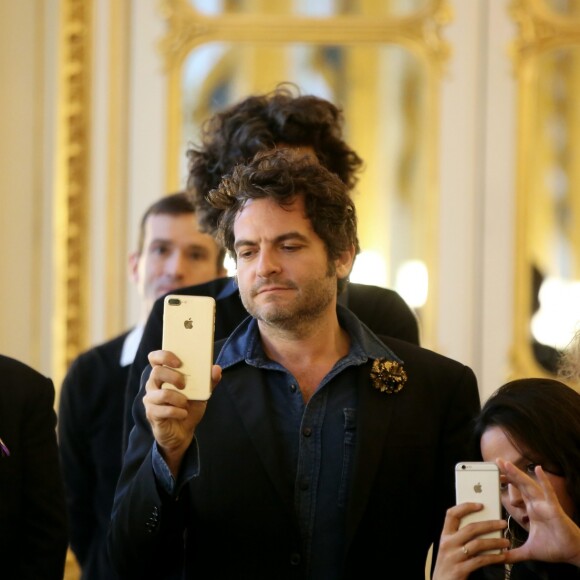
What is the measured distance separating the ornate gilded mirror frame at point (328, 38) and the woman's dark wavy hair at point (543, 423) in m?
2.33

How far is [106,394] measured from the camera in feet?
10.5

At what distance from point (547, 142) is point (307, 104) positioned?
2.02 meters

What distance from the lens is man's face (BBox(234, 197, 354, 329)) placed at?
2.15m

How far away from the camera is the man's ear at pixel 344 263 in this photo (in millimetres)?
2311

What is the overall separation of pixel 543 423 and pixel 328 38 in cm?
277

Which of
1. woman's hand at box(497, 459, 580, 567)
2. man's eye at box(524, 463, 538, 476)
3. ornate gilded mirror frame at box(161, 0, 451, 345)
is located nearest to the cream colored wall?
ornate gilded mirror frame at box(161, 0, 451, 345)

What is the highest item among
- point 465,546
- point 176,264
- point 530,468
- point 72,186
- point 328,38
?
point 328,38

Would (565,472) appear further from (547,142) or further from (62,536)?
(547,142)

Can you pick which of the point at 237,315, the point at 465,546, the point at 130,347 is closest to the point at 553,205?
the point at 130,347

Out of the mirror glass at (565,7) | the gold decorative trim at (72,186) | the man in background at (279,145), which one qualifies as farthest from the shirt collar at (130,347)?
the mirror glass at (565,7)

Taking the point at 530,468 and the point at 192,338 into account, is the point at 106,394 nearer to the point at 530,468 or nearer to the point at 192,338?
the point at 192,338

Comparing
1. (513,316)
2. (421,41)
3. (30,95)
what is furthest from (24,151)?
(513,316)

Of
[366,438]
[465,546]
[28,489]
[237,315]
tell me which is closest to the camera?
[465,546]

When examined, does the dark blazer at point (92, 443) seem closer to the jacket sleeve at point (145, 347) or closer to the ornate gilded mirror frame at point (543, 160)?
the jacket sleeve at point (145, 347)
